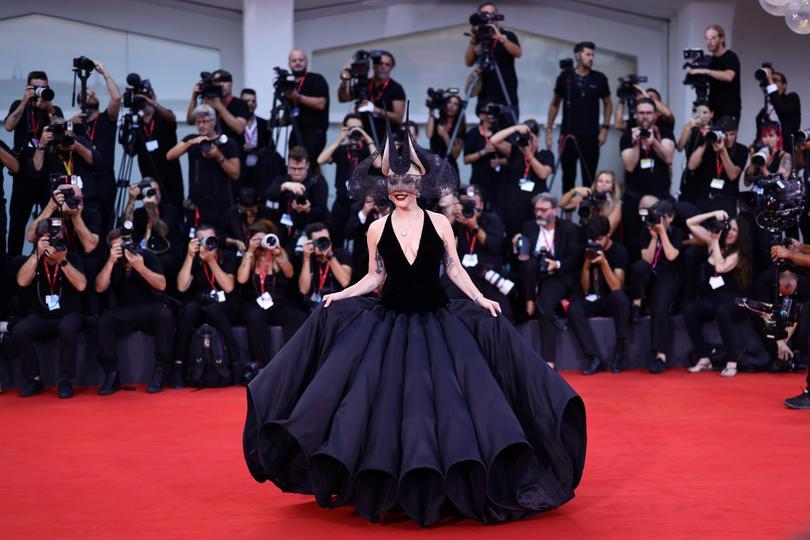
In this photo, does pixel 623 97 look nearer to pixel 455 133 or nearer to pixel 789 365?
pixel 455 133

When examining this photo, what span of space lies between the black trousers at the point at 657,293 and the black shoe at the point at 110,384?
4.33 m

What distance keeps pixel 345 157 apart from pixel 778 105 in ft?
13.5

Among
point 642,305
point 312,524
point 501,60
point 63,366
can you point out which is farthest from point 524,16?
point 312,524

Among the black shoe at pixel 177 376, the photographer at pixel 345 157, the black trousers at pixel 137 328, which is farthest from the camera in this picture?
the photographer at pixel 345 157

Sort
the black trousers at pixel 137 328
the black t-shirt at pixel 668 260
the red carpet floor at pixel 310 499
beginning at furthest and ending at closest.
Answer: the black t-shirt at pixel 668 260 < the black trousers at pixel 137 328 < the red carpet floor at pixel 310 499

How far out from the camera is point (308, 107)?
1083cm

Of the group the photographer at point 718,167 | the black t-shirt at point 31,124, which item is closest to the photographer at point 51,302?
Result: the black t-shirt at point 31,124

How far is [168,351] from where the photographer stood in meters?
8.87

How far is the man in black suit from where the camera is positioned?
30.8 ft

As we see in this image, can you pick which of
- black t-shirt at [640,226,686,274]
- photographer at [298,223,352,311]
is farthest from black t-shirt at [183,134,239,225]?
black t-shirt at [640,226,686,274]

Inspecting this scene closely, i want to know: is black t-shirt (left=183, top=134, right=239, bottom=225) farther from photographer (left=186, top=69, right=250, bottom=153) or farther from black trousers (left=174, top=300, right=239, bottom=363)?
black trousers (left=174, top=300, right=239, bottom=363)

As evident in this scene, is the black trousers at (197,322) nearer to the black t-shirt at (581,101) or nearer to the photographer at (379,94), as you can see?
the photographer at (379,94)

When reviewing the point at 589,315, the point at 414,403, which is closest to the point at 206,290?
the point at 589,315

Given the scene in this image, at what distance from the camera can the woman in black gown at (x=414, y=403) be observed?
Answer: 15.7ft
